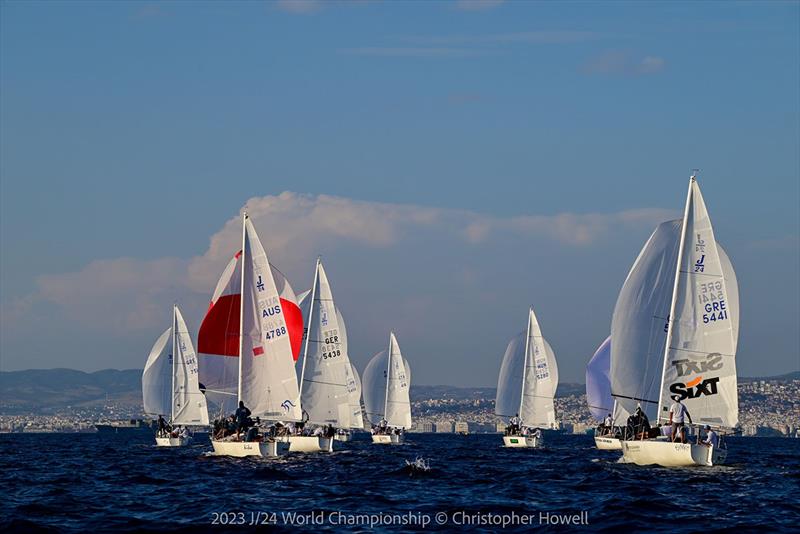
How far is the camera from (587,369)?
79.6 meters

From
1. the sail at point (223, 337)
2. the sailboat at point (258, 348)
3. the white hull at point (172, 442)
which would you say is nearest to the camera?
the sailboat at point (258, 348)

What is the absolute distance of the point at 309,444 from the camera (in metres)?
61.9

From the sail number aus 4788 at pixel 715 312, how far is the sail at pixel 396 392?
57.0 metres

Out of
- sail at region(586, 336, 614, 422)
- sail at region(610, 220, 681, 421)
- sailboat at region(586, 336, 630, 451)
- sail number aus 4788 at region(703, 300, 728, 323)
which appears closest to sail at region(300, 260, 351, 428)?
sail at region(610, 220, 681, 421)

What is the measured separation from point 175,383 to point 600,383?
29221 mm

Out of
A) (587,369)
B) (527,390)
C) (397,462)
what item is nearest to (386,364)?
(527,390)

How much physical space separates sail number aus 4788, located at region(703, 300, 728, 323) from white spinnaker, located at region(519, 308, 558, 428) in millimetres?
44582

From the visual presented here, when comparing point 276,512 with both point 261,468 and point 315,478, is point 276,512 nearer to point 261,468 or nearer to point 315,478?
point 315,478

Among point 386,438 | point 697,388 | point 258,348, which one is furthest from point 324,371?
point 386,438

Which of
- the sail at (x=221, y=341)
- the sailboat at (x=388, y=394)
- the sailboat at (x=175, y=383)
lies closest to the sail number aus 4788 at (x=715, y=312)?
the sail at (x=221, y=341)

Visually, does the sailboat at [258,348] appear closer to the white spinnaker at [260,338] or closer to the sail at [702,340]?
the white spinnaker at [260,338]

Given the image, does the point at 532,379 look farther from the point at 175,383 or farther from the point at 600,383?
the point at 175,383

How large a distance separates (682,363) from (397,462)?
17.6 metres

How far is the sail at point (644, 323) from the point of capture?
47594mm
